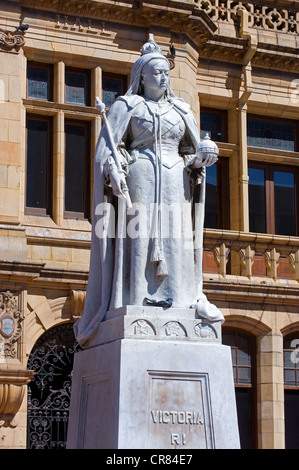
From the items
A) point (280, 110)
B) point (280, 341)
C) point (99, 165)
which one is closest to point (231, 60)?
point (280, 110)

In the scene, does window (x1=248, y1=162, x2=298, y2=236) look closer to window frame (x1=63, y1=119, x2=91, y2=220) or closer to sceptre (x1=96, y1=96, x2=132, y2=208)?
window frame (x1=63, y1=119, x2=91, y2=220)

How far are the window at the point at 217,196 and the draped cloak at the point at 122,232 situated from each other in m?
11.1

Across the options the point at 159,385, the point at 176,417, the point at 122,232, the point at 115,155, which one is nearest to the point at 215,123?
the point at 115,155

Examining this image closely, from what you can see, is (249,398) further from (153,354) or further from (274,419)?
(153,354)

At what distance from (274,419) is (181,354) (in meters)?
11.1

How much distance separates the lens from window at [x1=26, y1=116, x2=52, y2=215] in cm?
1972

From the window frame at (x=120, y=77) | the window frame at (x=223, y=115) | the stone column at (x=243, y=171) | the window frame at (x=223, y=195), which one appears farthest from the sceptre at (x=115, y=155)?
the window frame at (x=223, y=115)

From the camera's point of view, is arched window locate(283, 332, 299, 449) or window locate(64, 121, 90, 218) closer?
window locate(64, 121, 90, 218)

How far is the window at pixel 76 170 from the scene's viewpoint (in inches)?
783

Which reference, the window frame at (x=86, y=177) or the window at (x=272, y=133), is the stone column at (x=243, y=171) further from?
the window frame at (x=86, y=177)

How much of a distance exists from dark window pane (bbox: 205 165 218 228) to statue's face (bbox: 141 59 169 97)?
11003mm

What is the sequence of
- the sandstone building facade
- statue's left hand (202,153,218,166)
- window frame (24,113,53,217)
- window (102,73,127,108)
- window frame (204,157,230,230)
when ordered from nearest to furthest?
statue's left hand (202,153,218,166)
the sandstone building facade
window frame (24,113,53,217)
window (102,73,127,108)
window frame (204,157,230,230)

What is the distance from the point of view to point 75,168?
66.1 feet

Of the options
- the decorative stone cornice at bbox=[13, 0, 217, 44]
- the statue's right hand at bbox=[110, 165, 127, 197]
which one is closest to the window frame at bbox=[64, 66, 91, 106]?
the decorative stone cornice at bbox=[13, 0, 217, 44]
